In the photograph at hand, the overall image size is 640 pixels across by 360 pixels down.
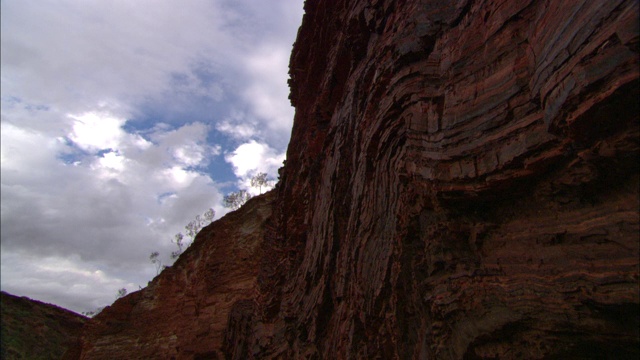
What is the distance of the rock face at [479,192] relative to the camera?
12.2ft

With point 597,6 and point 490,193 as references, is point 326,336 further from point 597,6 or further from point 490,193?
point 597,6

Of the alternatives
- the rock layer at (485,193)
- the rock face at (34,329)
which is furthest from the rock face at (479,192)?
the rock face at (34,329)

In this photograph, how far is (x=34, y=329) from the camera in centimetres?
3591

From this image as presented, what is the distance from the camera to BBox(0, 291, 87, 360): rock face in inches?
1321

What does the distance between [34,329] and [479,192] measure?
4359 cm

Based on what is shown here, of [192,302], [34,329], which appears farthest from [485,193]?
[34,329]

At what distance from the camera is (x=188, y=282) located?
2372 centimetres

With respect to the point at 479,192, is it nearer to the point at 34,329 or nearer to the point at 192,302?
the point at 192,302

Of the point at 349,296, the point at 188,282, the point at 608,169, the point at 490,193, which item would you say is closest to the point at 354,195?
the point at 349,296

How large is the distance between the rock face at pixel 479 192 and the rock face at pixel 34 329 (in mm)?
33943

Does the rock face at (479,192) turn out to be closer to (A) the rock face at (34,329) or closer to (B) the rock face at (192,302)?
(B) the rock face at (192,302)

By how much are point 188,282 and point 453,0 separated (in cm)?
2150

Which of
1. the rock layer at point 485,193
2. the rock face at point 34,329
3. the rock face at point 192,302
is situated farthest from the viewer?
the rock face at point 34,329

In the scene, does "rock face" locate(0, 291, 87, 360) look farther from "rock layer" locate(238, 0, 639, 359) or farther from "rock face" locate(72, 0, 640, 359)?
"rock layer" locate(238, 0, 639, 359)
